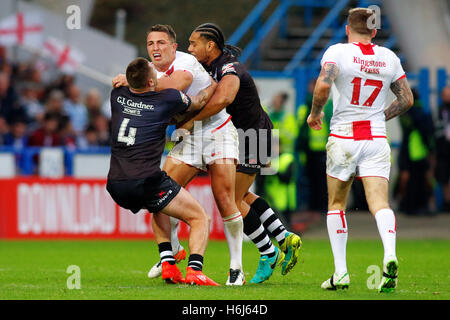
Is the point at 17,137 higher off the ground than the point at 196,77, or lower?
lower

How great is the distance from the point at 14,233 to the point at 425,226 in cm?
693

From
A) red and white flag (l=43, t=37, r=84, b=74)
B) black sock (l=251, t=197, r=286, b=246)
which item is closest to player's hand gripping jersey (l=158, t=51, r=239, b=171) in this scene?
black sock (l=251, t=197, r=286, b=246)

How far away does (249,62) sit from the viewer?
2234 centimetres

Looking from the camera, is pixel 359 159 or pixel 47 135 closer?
pixel 359 159

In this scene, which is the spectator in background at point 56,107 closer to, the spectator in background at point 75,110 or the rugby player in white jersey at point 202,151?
the spectator in background at point 75,110

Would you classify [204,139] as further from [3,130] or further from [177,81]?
[3,130]

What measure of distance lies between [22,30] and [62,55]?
960 mm

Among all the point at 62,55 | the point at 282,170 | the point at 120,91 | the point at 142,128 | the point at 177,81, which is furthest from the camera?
the point at 62,55

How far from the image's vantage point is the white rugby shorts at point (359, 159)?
28.2 ft

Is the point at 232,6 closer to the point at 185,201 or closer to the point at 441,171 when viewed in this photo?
the point at 441,171

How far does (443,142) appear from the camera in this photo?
18.1 metres

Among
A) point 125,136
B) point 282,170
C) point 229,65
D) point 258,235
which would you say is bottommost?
point 258,235

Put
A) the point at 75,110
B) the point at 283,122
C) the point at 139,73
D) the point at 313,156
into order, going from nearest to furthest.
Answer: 1. the point at 139,73
2. the point at 283,122
3. the point at 313,156
4. the point at 75,110

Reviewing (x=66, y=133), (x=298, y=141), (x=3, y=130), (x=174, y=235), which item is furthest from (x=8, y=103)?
(x=174, y=235)
